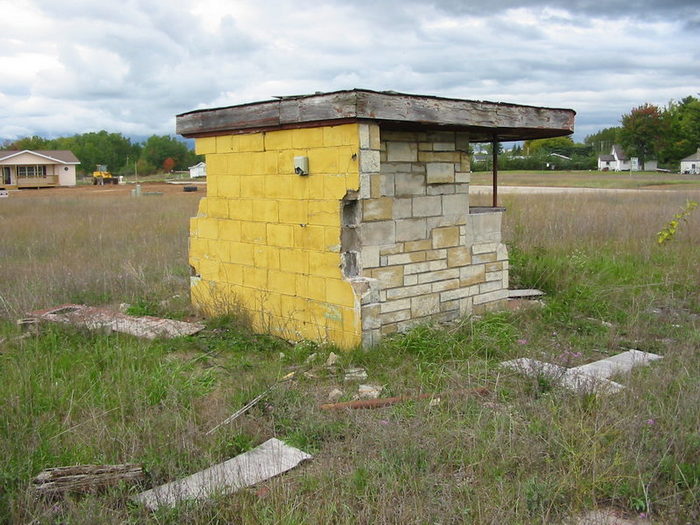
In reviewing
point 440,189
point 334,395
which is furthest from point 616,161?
point 334,395

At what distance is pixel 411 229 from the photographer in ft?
23.2

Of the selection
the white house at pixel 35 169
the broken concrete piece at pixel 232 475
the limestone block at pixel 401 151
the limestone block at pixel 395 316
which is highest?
the white house at pixel 35 169

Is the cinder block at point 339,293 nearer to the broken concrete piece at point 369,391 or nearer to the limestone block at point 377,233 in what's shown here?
the limestone block at point 377,233

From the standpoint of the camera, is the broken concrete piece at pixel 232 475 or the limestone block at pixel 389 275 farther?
the limestone block at pixel 389 275

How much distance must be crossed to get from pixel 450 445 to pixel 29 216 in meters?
19.8

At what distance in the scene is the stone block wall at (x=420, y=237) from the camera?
21.5ft

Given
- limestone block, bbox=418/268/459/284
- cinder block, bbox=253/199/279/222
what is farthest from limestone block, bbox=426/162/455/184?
cinder block, bbox=253/199/279/222

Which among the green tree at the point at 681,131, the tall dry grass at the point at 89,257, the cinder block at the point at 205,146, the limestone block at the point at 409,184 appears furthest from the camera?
the green tree at the point at 681,131

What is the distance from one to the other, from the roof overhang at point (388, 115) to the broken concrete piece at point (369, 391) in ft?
7.94

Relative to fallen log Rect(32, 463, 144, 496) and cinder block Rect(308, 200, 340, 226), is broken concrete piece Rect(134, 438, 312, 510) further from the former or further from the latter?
cinder block Rect(308, 200, 340, 226)

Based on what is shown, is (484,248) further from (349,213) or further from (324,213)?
(324,213)

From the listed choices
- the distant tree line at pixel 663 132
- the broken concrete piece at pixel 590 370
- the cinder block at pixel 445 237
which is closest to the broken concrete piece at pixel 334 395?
the broken concrete piece at pixel 590 370

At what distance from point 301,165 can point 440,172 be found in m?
1.63

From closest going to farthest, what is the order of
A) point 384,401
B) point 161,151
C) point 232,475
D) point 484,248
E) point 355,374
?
point 232,475
point 384,401
point 355,374
point 484,248
point 161,151
